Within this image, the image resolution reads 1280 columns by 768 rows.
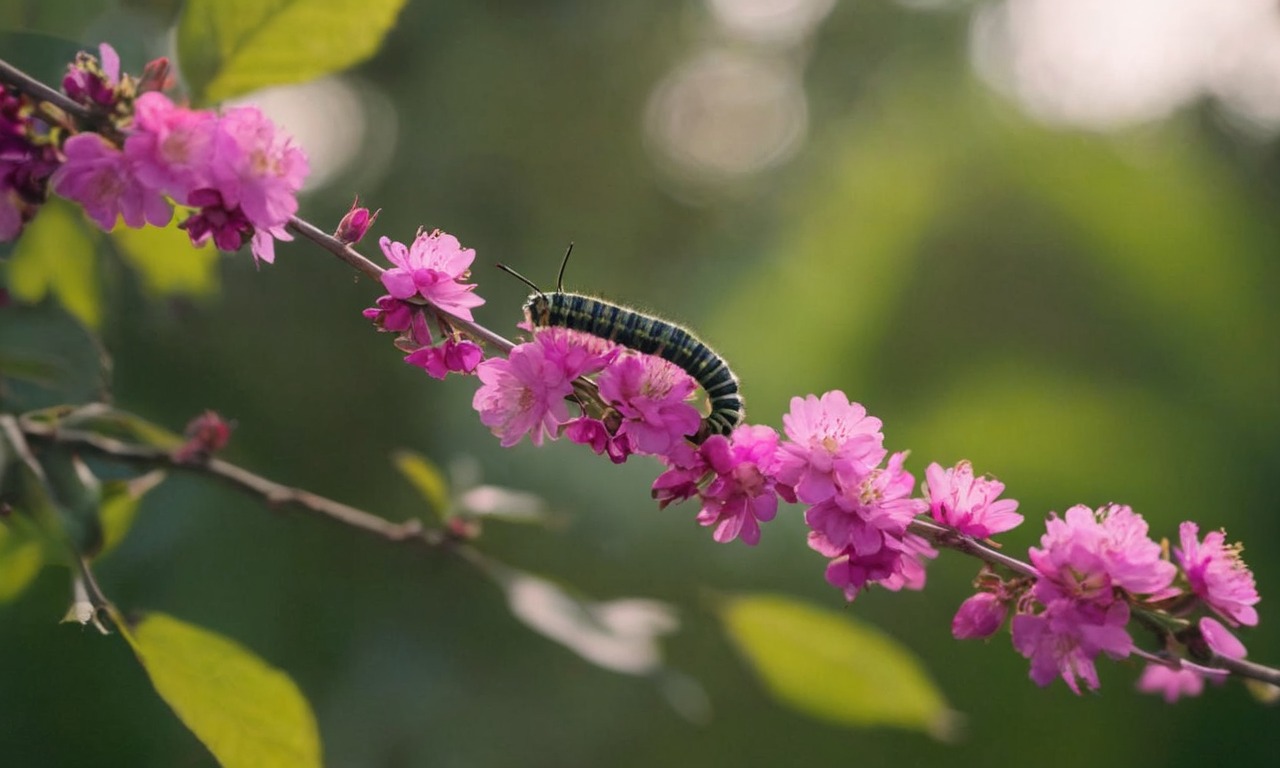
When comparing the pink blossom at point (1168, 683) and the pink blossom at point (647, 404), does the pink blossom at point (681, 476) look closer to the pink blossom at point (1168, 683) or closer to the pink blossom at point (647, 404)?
the pink blossom at point (647, 404)

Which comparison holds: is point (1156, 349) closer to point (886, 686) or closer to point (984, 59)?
point (984, 59)

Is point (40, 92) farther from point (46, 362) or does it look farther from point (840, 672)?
point (840, 672)

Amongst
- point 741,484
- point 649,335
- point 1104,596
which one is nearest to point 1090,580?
point 1104,596

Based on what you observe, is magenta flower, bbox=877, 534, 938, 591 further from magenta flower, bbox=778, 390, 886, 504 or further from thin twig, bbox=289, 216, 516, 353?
thin twig, bbox=289, 216, 516, 353

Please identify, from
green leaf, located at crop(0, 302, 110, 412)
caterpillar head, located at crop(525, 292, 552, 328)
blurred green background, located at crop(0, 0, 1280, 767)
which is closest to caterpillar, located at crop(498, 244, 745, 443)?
caterpillar head, located at crop(525, 292, 552, 328)

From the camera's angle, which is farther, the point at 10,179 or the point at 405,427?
the point at 405,427

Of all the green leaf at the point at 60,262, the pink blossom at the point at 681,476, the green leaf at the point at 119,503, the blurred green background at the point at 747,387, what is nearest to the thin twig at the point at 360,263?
the pink blossom at the point at 681,476

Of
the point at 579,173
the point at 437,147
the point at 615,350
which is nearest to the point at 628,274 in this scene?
the point at 579,173
